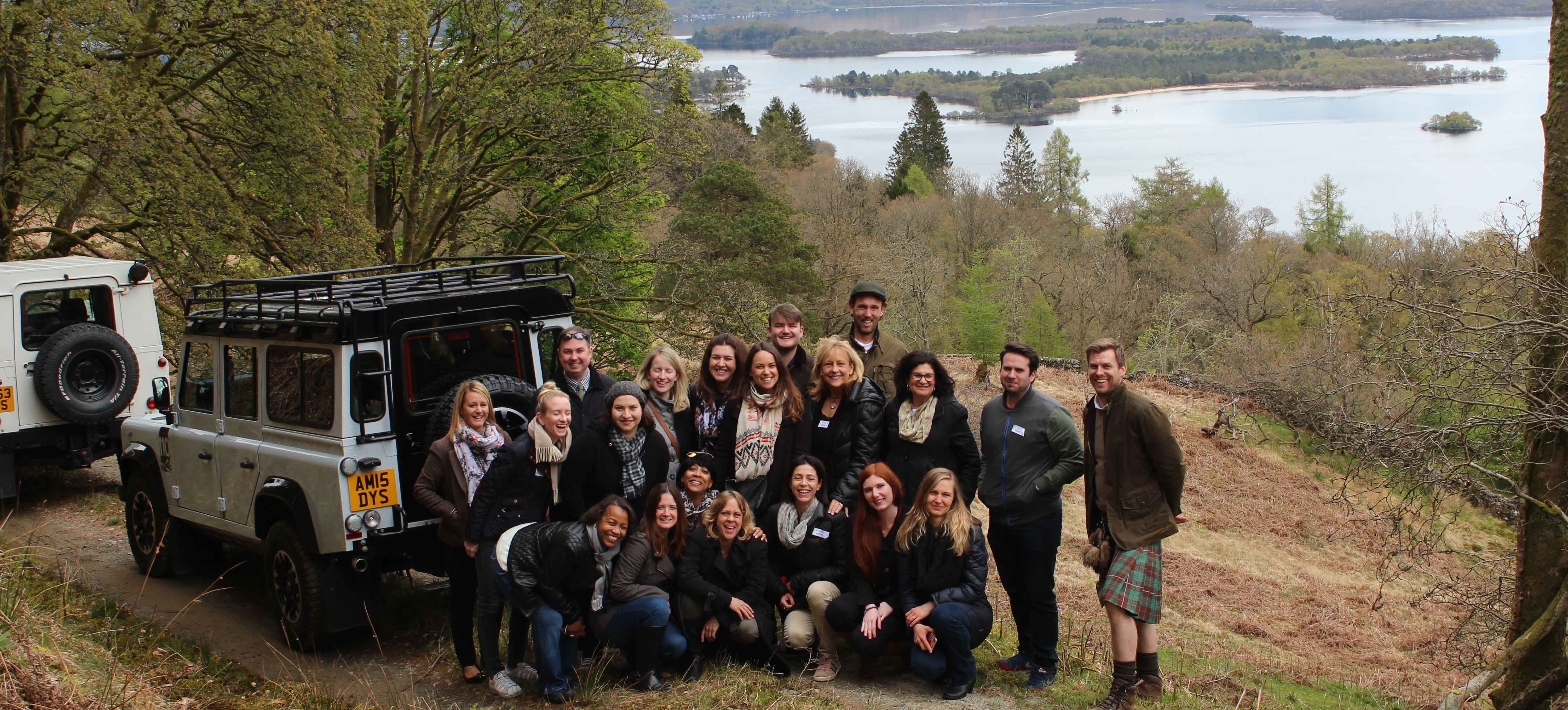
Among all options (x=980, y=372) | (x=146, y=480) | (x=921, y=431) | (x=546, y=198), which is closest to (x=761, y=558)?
(x=921, y=431)

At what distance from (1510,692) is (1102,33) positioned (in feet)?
560

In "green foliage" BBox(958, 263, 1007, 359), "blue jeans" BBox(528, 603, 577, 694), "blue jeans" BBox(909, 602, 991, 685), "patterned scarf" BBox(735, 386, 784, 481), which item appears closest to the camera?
"blue jeans" BBox(528, 603, 577, 694)

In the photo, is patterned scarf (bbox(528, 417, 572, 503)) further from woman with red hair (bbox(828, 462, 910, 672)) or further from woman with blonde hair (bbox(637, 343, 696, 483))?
woman with red hair (bbox(828, 462, 910, 672))

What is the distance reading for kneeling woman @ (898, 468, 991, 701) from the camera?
570cm

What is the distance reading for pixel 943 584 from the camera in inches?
227

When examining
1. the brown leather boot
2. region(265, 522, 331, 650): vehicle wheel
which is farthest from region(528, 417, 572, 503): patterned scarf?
the brown leather boot

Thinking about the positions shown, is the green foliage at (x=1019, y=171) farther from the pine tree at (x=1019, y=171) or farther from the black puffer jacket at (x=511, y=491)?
the black puffer jacket at (x=511, y=491)

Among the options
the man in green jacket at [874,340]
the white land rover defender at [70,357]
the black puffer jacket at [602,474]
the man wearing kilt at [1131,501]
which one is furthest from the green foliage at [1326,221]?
the black puffer jacket at [602,474]

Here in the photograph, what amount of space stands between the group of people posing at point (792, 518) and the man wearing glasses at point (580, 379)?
0.09 feet

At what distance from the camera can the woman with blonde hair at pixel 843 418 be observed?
6125mm

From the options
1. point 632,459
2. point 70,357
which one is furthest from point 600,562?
point 70,357

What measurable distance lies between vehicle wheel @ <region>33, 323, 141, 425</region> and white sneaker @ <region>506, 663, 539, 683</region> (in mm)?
7283

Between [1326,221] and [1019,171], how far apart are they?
2197cm

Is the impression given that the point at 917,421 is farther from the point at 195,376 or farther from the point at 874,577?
the point at 195,376
